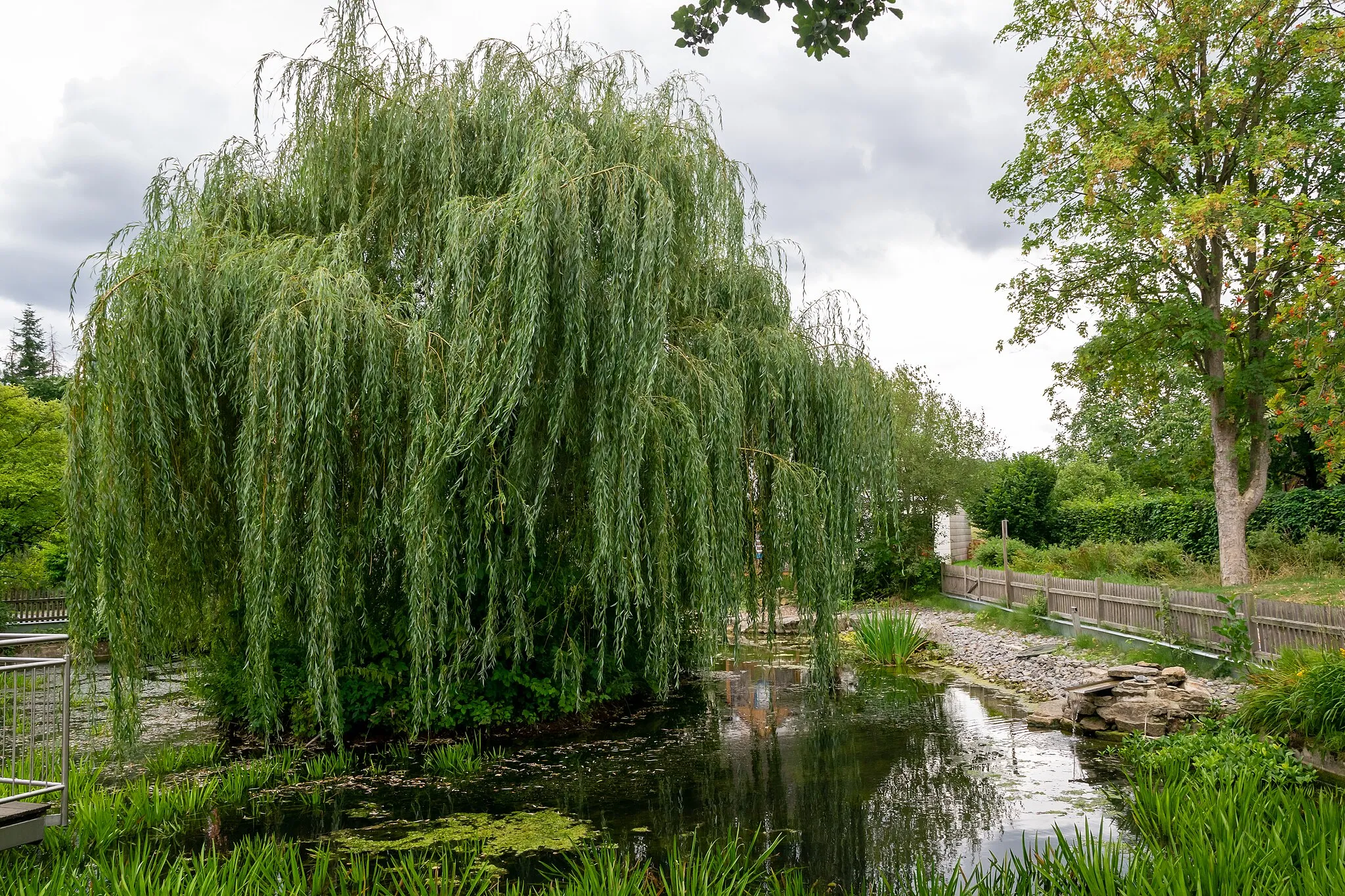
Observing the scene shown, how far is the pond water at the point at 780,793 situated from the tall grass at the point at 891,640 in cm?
364

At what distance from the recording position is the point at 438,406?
7.26 metres

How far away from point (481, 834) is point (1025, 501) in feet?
66.8

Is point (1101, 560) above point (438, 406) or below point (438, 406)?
below

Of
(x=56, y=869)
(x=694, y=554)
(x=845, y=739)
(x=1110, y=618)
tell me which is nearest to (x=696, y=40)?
(x=694, y=554)

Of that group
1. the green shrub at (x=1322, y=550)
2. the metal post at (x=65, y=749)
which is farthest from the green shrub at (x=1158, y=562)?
the metal post at (x=65, y=749)

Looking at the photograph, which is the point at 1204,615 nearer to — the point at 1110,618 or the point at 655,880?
the point at 1110,618

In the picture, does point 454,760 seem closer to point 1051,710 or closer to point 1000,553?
point 1051,710

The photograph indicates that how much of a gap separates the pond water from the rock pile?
391 mm

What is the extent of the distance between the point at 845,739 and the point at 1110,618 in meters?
6.17

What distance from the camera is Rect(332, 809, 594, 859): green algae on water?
594cm

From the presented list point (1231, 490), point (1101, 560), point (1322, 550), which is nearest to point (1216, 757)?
point (1231, 490)

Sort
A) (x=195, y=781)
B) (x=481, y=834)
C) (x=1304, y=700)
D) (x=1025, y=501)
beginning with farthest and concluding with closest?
(x=1025, y=501) < (x=195, y=781) < (x=1304, y=700) < (x=481, y=834)

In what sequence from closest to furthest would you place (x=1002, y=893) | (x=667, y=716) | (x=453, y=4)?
(x=1002, y=893) < (x=453, y=4) < (x=667, y=716)

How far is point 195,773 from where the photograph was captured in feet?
25.5
